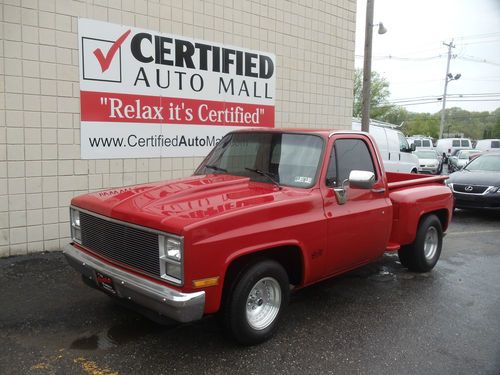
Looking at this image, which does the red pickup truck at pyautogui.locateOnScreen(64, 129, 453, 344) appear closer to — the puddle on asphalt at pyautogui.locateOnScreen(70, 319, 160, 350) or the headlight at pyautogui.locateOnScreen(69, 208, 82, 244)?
the headlight at pyautogui.locateOnScreen(69, 208, 82, 244)

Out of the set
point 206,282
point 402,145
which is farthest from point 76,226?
point 402,145

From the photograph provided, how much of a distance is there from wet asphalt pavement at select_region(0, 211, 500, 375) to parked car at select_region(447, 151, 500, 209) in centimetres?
498

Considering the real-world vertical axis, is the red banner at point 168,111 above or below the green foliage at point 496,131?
below

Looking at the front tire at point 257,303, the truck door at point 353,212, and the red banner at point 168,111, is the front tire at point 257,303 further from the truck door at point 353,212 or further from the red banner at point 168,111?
the red banner at point 168,111

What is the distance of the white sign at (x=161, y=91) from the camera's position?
6.67 metres

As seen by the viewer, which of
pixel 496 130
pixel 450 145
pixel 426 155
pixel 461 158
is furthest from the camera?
pixel 496 130

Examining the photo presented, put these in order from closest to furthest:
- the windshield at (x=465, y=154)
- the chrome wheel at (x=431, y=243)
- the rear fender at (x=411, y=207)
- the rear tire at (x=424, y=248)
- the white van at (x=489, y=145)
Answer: the rear fender at (x=411, y=207)
the rear tire at (x=424, y=248)
the chrome wheel at (x=431, y=243)
the windshield at (x=465, y=154)
the white van at (x=489, y=145)

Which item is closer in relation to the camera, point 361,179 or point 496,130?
point 361,179

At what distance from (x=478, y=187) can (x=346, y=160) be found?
7.10 metres

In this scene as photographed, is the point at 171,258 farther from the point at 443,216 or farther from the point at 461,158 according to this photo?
the point at 461,158

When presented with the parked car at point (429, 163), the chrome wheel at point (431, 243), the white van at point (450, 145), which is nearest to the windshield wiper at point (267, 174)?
the chrome wheel at point (431, 243)

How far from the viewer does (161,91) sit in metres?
7.32

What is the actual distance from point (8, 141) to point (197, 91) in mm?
3042

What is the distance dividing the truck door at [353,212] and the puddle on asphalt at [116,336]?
1.76m
